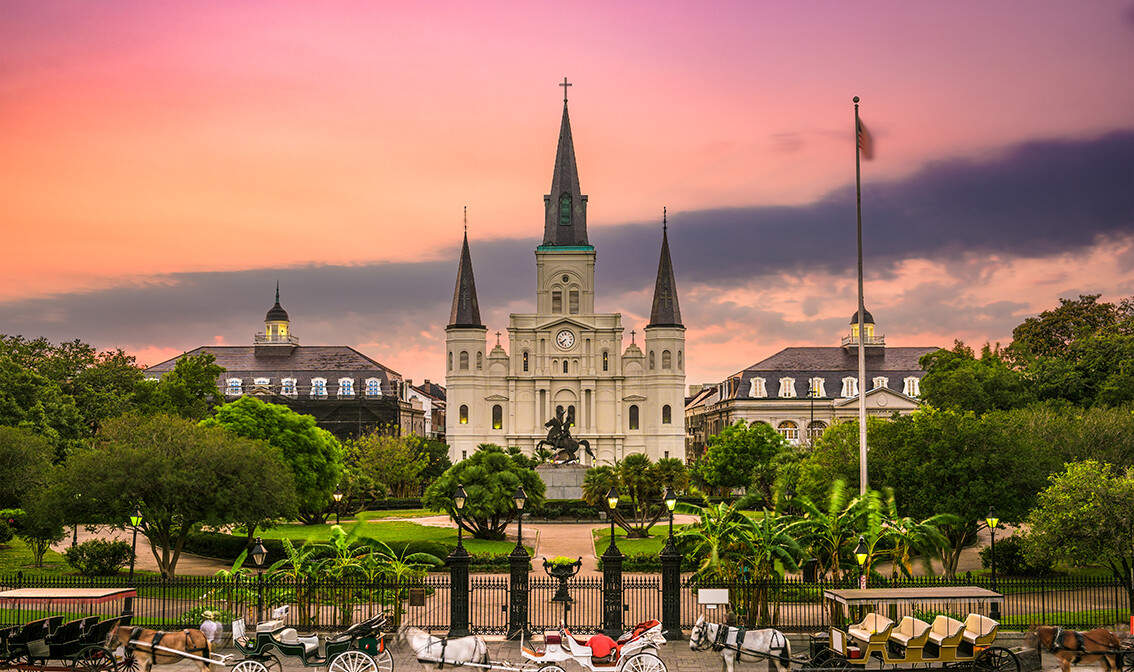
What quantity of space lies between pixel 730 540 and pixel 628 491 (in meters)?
26.6

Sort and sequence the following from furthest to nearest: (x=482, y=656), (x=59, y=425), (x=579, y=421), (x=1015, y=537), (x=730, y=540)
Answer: (x=579, y=421) < (x=59, y=425) < (x=1015, y=537) < (x=730, y=540) < (x=482, y=656)

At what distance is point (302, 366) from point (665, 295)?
39.3m

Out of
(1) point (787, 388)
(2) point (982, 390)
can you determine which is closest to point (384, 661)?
(2) point (982, 390)

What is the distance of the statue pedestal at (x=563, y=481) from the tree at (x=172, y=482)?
98.9ft

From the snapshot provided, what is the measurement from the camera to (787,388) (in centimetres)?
10356

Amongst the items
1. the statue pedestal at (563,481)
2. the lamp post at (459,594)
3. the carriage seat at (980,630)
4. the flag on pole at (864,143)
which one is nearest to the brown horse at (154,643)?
the lamp post at (459,594)

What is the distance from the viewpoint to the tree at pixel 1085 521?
24141 mm

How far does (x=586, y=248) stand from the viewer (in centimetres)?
9931

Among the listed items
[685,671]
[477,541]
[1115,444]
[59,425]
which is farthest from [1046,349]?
[59,425]

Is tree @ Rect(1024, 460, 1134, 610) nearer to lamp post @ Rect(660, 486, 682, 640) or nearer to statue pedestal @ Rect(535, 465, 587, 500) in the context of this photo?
lamp post @ Rect(660, 486, 682, 640)

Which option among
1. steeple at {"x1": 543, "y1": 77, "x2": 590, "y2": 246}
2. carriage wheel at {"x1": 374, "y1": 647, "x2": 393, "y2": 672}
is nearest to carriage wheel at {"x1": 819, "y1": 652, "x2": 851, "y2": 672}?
carriage wheel at {"x1": 374, "y1": 647, "x2": 393, "y2": 672}

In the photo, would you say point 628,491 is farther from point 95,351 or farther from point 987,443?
point 95,351

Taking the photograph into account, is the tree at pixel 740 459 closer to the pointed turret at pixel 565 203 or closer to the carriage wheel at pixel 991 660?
the pointed turret at pixel 565 203

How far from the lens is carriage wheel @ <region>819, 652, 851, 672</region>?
17.2m
